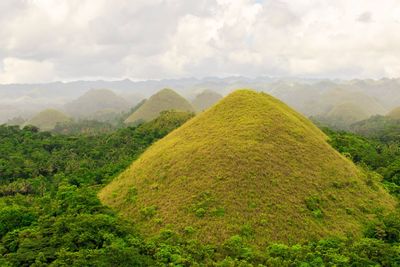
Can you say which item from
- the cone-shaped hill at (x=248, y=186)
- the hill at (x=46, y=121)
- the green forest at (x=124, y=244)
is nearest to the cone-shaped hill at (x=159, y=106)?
the hill at (x=46, y=121)

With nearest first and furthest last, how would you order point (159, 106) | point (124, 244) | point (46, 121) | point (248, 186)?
point (124, 244) → point (248, 186) → point (159, 106) → point (46, 121)

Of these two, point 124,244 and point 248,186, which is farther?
point 248,186

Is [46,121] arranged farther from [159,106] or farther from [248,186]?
[248,186]

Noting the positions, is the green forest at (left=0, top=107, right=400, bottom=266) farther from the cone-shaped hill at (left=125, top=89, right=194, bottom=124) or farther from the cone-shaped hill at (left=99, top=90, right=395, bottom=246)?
the cone-shaped hill at (left=125, top=89, right=194, bottom=124)

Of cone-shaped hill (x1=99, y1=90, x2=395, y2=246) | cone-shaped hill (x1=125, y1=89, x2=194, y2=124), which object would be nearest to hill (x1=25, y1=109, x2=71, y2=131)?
cone-shaped hill (x1=125, y1=89, x2=194, y2=124)

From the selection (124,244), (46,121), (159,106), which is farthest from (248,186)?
(46,121)

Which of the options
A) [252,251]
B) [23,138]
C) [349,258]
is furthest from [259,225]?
[23,138]

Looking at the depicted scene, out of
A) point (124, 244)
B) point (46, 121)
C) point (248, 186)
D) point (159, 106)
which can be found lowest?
point (46, 121)
